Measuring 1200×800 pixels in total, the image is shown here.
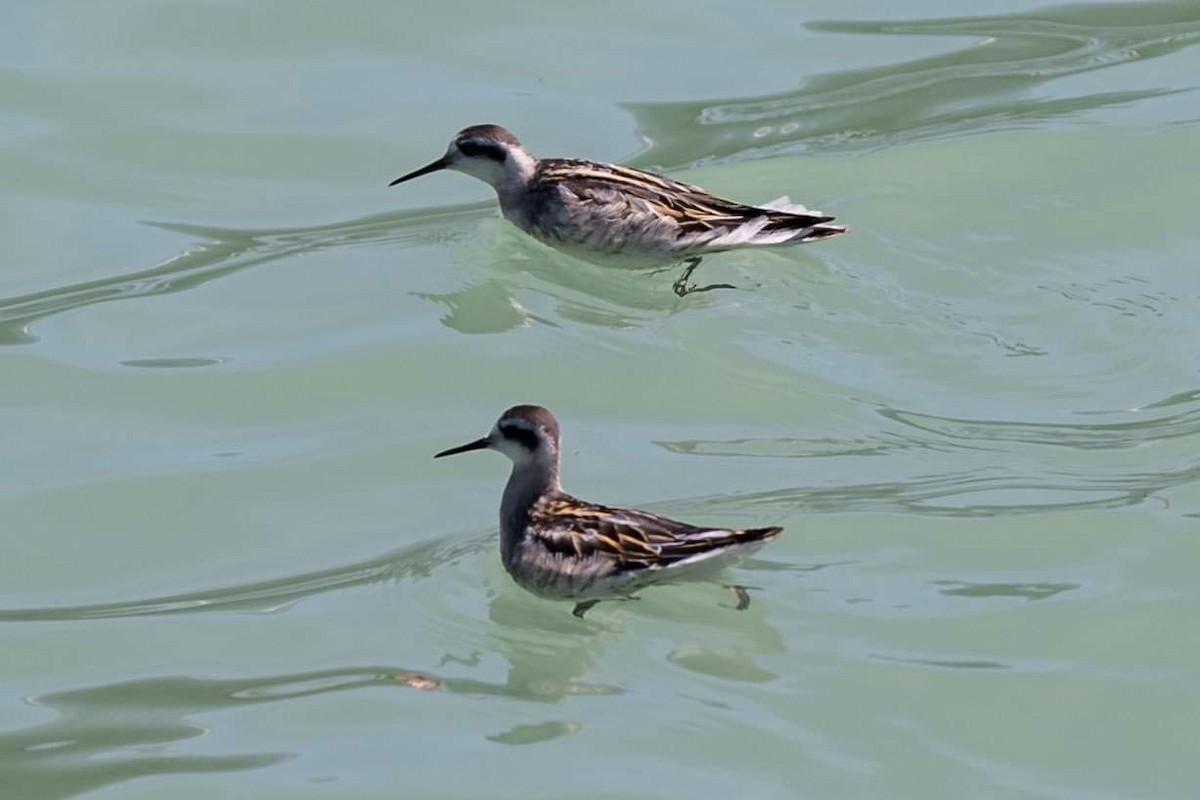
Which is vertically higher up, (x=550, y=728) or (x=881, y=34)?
(x=881, y=34)

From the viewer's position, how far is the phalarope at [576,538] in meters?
8.46

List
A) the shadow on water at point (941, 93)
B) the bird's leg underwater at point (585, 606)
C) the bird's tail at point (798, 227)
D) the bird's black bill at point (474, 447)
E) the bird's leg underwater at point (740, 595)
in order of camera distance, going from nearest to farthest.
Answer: the bird's leg underwater at point (740, 595) → the bird's leg underwater at point (585, 606) → the bird's black bill at point (474, 447) → the bird's tail at point (798, 227) → the shadow on water at point (941, 93)

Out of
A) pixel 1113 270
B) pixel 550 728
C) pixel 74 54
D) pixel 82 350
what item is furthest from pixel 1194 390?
pixel 74 54

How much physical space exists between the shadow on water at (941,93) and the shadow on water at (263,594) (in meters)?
4.55

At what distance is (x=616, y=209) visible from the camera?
38.8 feet

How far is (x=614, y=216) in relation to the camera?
1184 centimetres

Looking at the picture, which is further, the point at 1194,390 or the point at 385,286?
the point at 385,286

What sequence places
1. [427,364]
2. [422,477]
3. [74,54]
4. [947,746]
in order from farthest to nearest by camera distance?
1. [74,54]
2. [427,364]
3. [422,477]
4. [947,746]

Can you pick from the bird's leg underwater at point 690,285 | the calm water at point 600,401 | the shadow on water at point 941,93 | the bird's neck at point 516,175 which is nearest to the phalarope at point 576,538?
the calm water at point 600,401

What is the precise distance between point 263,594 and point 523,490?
1057 mm

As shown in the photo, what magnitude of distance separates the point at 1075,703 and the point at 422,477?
3075mm

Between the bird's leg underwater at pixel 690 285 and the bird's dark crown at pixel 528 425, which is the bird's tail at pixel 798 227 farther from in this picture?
the bird's dark crown at pixel 528 425

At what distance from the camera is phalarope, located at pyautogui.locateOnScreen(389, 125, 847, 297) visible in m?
11.5

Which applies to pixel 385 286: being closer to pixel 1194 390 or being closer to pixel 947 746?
pixel 1194 390
